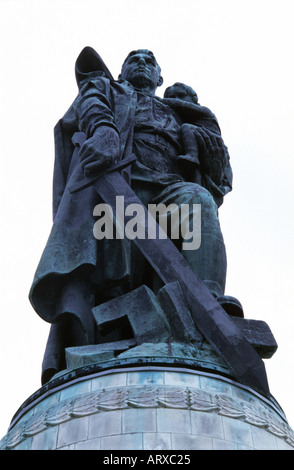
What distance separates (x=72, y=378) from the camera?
8.21 m

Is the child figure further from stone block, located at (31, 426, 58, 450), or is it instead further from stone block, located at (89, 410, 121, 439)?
stone block, located at (31, 426, 58, 450)

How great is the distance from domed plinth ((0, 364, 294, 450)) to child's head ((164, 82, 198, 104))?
554cm

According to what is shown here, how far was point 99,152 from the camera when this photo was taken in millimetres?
9977

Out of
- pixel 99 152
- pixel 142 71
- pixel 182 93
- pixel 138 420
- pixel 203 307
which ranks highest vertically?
pixel 142 71

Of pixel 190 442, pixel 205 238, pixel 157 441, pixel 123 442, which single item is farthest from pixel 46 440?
pixel 205 238

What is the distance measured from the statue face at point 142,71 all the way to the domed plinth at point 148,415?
5567 millimetres

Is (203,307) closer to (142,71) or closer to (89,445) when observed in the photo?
(89,445)

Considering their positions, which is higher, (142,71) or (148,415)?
(142,71)

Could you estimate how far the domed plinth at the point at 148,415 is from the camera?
7.16 m

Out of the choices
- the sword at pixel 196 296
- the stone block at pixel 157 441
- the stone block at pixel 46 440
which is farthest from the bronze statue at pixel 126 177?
the stone block at pixel 157 441

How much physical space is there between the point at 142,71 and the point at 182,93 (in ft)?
2.12

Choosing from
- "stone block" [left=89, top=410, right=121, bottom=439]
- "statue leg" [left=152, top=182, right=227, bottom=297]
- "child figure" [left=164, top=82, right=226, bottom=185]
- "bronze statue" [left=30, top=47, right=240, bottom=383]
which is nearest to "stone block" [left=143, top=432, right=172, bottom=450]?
"stone block" [left=89, top=410, right=121, bottom=439]

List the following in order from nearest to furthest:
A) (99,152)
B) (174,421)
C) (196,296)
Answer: (174,421) < (196,296) < (99,152)

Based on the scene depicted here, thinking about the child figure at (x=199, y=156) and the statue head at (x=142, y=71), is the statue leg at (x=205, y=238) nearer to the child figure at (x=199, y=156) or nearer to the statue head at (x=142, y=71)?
the child figure at (x=199, y=156)
